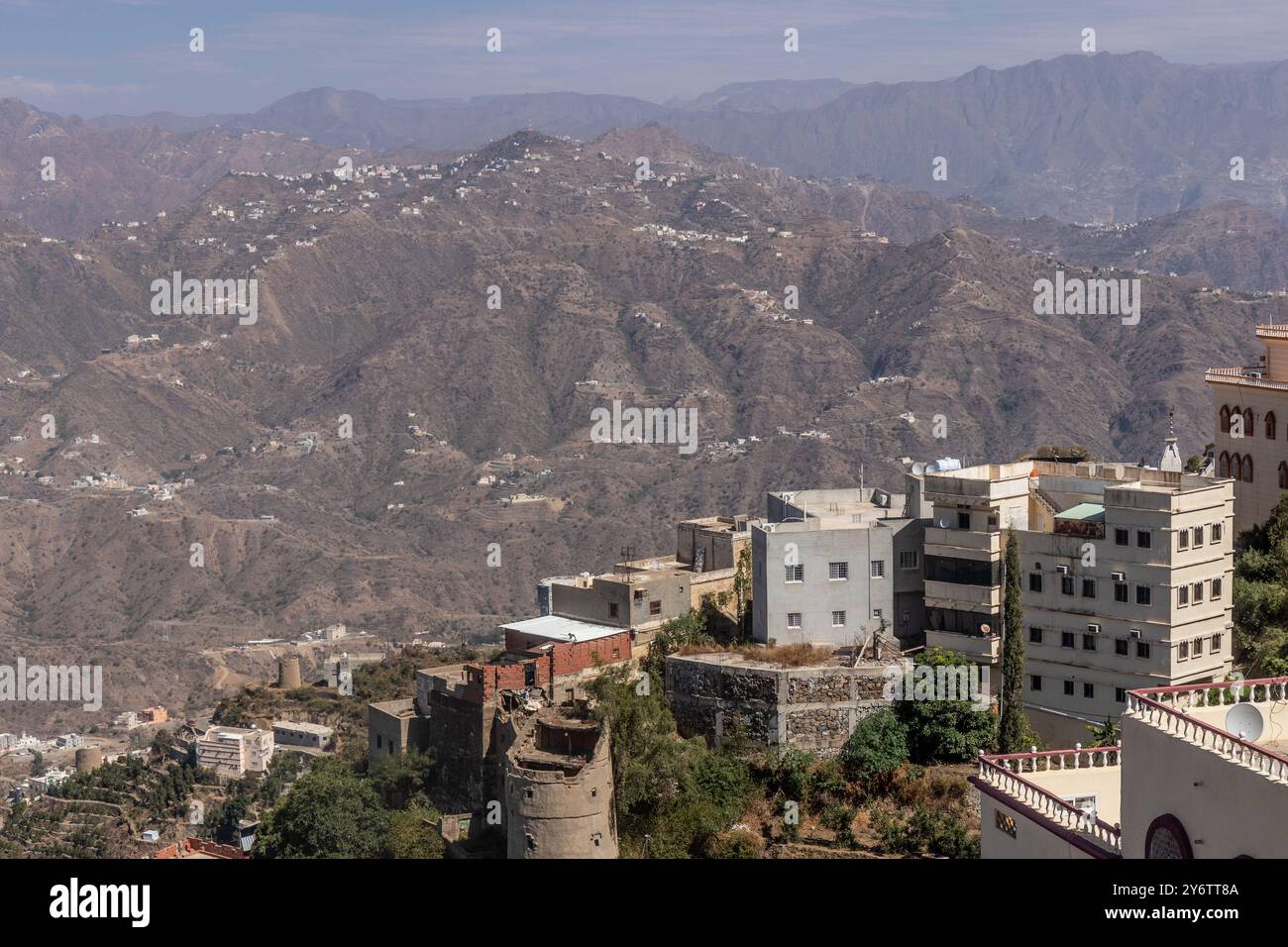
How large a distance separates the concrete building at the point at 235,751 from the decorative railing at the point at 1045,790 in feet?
203

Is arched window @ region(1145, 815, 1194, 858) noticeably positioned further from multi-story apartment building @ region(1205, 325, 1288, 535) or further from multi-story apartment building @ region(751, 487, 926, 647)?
multi-story apartment building @ region(1205, 325, 1288, 535)

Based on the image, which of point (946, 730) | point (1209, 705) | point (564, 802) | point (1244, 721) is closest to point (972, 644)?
point (946, 730)

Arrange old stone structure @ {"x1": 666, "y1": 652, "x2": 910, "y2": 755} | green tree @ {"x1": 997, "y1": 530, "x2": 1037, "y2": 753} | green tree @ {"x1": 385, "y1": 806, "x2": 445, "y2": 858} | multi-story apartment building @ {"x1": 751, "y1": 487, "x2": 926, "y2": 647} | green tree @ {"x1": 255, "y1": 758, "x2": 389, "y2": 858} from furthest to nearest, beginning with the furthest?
1. green tree @ {"x1": 255, "y1": 758, "x2": 389, "y2": 858}
2. multi-story apartment building @ {"x1": 751, "y1": 487, "x2": 926, "y2": 647}
3. green tree @ {"x1": 385, "y1": 806, "x2": 445, "y2": 858}
4. old stone structure @ {"x1": 666, "y1": 652, "x2": 910, "y2": 755}
5. green tree @ {"x1": 997, "y1": 530, "x2": 1037, "y2": 753}

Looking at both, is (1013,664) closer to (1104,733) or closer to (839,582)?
(1104,733)

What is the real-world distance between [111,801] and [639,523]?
117464mm

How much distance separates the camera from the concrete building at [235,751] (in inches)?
3194

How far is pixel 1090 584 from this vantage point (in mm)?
35750

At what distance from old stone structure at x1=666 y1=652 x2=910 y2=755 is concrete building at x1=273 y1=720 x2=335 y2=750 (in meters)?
48.1

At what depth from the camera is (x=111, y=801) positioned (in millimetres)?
79875

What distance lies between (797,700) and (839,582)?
13.5ft

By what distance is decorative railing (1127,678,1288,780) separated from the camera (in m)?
16.7

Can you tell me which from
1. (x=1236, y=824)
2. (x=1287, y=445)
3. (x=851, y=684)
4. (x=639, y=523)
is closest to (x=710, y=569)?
(x=851, y=684)

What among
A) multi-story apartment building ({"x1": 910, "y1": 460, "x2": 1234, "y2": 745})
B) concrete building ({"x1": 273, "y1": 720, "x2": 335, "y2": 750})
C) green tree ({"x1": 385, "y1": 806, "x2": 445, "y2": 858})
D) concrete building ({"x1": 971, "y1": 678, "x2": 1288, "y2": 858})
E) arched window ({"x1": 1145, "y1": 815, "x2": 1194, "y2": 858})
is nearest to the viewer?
concrete building ({"x1": 971, "y1": 678, "x2": 1288, "y2": 858})

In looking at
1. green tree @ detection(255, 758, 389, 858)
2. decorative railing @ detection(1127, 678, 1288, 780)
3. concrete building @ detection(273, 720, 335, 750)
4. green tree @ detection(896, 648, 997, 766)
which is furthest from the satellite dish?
concrete building @ detection(273, 720, 335, 750)
